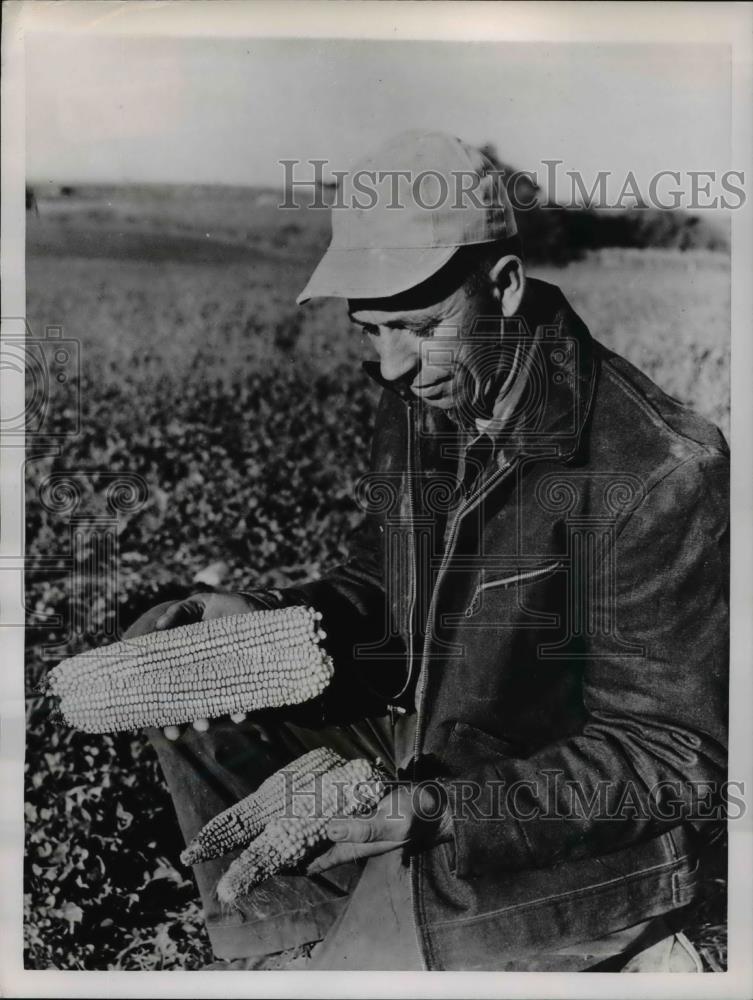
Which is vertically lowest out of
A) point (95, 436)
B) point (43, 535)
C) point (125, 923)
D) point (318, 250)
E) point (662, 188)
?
point (125, 923)

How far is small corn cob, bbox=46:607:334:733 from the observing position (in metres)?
3.29

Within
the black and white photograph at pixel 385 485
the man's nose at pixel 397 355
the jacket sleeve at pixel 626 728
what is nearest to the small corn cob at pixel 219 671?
the black and white photograph at pixel 385 485

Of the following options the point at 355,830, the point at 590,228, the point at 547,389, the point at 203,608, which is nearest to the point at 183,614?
the point at 203,608

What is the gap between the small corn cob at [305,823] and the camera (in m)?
3.41

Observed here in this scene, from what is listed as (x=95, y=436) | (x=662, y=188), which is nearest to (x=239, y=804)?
(x=95, y=436)

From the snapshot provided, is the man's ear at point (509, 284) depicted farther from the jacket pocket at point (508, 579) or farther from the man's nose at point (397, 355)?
the jacket pocket at point (508, 579)

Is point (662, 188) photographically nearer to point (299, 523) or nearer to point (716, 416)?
→ point (716, 416)

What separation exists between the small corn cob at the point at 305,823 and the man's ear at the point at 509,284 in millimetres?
1594

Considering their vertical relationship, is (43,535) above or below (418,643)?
above

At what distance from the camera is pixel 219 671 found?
3.31 metres

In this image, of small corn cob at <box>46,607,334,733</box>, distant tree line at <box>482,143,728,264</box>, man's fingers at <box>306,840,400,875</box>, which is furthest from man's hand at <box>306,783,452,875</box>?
distant tree line at <box>482,143,728,264</box>

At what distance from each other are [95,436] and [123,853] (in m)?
1.45

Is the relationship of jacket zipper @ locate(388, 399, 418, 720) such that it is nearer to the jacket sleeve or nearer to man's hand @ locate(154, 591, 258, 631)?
the jacket sleeve

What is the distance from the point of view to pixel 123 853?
142 inches
